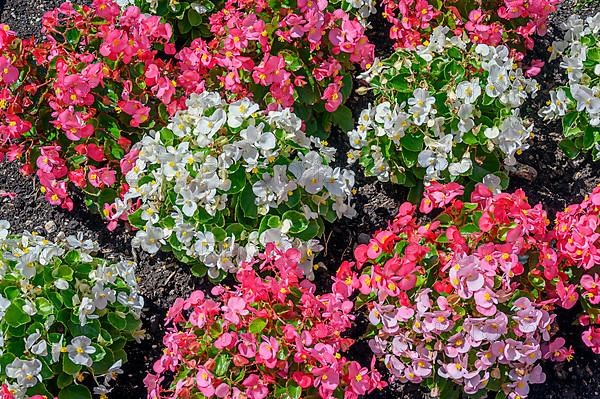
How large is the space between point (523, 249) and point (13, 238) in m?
1.84

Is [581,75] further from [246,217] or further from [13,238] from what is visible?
[13,238]

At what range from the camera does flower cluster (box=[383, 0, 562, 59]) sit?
10.8ft

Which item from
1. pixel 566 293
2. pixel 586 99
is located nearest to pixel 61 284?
pixel 566 293

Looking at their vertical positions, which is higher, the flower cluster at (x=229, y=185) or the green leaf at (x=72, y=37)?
the green leaf at (x=72, y=37)

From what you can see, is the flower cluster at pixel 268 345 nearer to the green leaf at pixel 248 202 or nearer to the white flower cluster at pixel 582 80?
the green leaf at pixel 248 202

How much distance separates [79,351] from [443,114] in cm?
162

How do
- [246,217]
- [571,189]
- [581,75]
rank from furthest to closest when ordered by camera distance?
[571,189] < [581,75] < [246,217]

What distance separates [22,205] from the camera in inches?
137

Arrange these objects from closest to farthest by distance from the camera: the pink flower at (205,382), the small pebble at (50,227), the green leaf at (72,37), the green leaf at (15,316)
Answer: the pink flower at (205,382) < the green leaf at (15,316) < the small pebble at (50,227) < the green leaf at (72,37)

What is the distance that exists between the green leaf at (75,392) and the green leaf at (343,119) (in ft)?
5.07

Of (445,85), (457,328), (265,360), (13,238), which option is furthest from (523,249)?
(13,238)

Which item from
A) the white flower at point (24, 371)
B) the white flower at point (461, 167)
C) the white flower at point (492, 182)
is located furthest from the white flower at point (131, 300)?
the white flower at point (492, 182)

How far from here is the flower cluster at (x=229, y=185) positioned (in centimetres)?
273

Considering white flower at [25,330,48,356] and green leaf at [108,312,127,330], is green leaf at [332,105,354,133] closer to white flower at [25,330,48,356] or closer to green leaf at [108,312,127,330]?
green leaf at [108,312,127,330]
